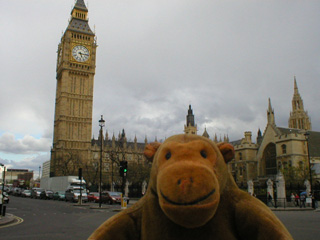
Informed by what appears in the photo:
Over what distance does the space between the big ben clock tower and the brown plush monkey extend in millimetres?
72464

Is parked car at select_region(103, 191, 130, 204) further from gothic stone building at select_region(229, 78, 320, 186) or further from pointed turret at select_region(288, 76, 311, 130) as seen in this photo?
pointed turret at select_region(288, 76, 311, 130)

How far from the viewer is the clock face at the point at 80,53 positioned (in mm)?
78500

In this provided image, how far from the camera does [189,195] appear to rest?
2.25 meters

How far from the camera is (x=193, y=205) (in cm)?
223

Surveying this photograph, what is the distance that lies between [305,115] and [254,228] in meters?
91.0

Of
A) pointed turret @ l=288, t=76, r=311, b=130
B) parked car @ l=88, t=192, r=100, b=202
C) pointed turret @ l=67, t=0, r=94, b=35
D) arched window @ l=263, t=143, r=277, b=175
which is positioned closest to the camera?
parked car @ l=88, t=192, r=100, b=202

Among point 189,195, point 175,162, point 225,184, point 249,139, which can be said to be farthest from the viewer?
point 249,139

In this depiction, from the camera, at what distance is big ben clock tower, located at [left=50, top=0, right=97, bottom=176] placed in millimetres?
75062

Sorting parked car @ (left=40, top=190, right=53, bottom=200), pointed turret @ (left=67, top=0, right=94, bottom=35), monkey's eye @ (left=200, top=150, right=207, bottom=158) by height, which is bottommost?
parked car @ (left=40, top=190, right=53, bottom=200)

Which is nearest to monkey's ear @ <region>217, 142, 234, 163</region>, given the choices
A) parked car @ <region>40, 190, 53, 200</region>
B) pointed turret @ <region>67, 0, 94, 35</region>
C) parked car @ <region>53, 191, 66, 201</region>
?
parked car @ <region>53, 191, 66, 201</region>

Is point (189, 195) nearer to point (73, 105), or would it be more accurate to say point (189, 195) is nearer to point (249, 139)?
point (249, 139)

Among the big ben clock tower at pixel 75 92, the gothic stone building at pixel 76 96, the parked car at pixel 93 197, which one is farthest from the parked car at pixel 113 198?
the big ben clock tower at pixel 75 92

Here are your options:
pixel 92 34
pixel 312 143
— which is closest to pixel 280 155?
A: pixel 312 143

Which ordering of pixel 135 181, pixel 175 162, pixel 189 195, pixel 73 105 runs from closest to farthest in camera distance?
pixel 189 195, pixel 175 162, pixel 135 181, pixel 73 105
